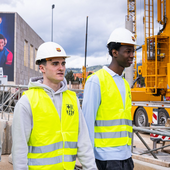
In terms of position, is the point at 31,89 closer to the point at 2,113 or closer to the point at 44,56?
the point at 44,56

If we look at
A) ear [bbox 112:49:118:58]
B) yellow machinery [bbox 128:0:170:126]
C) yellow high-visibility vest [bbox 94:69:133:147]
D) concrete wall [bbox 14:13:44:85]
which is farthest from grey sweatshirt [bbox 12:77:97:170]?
concrete wall [bbox 14:13:44:85]

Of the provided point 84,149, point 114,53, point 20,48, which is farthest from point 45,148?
point 20,48

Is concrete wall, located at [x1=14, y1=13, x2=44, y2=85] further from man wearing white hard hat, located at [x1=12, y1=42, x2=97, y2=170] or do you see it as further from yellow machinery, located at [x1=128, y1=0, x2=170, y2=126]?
man wearing white hard hat, located at [x1=12, y1=42, x2=97, y2=170]

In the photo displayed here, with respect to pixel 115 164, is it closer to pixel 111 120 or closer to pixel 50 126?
pixel 111 120

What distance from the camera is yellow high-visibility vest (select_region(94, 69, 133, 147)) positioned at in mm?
2667

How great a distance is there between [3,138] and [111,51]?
5662mm

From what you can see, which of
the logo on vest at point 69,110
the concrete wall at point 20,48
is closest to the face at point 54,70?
the logo on vest at point 69,110

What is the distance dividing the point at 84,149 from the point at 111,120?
16.9 inches

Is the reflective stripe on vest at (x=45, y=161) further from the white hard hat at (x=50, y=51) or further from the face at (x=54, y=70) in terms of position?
the white hard hat at (x=50, y=51)

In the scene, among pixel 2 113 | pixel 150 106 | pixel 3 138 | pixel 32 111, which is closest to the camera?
pixel 32 111

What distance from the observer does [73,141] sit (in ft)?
7.90

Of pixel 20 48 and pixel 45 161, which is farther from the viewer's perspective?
pixel 20 48

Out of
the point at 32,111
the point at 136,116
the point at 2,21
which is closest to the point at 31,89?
the point at 32,111

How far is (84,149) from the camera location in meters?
2.46
